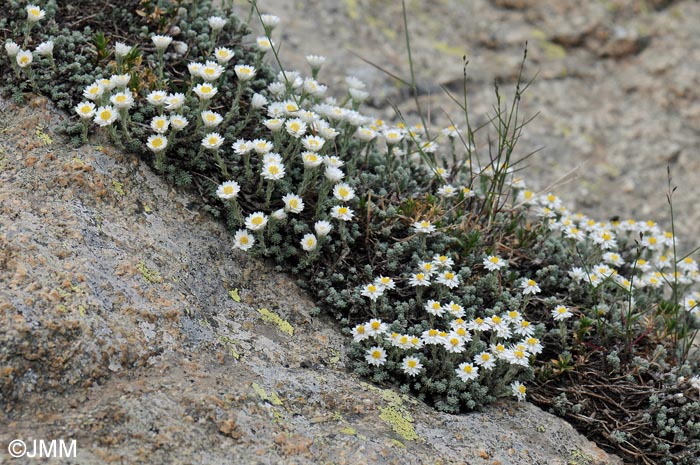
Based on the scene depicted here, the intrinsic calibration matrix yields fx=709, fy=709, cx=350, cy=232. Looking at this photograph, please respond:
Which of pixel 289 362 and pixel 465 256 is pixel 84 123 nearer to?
pixel 289 362

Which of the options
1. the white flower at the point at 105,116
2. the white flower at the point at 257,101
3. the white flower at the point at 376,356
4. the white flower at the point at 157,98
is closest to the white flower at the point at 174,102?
the white flower at the point at 157,98

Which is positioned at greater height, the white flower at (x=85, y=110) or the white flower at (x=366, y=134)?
the white flower at (x=366, y=134)

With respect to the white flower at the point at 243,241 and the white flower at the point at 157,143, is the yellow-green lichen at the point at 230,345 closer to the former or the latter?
the white flower at the point at 243,241

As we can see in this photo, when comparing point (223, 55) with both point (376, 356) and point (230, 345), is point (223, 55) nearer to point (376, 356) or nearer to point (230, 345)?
point (230, 345)

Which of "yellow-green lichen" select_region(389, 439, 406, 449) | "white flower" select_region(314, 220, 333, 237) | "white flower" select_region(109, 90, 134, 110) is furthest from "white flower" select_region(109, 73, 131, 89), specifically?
"yellow-green lichen" select_region(389, 439, 406, 449)

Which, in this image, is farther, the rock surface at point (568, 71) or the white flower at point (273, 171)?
the rock surface at point (568, 71)

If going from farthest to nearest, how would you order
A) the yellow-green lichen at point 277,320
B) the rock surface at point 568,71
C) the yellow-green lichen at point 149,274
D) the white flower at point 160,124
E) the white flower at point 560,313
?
the rock surface at point 568,71 → the white flower at point 560,313 → the white flower at point 160,124 → the yellow-green lichen at point 277,320 → the yellow-green lichen at point 149,274

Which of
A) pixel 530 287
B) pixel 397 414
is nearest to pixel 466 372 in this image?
pixel 397 414
